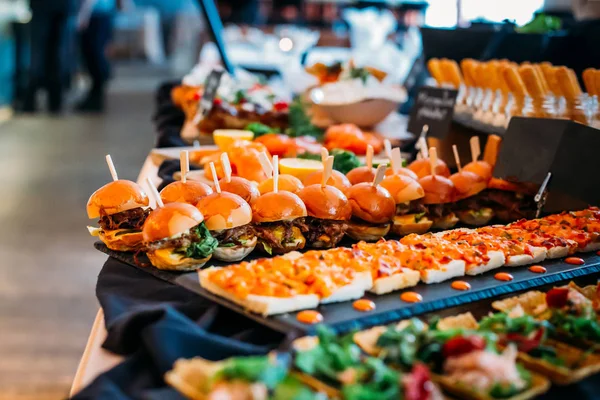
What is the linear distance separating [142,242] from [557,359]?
1137mm

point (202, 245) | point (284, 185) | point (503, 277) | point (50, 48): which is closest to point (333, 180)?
point (284, 185)

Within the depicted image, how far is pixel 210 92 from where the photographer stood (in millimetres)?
3990

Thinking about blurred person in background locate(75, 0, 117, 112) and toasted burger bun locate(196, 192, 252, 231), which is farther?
blurred person in background locate(75, 0, 117, 112)

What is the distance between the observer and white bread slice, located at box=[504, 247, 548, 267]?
74.4 inches

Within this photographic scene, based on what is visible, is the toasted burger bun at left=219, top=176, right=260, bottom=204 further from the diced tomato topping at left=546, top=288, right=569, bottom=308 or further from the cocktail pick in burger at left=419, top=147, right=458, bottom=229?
the diced tomato topping at left=546, top=288, right=569, bottom=308

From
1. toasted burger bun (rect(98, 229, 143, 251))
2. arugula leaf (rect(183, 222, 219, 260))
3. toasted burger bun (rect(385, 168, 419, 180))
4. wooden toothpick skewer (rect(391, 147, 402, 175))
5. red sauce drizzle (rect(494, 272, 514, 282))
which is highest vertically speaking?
wooden toothpick skewer (rect(391, 147, 402, 175))

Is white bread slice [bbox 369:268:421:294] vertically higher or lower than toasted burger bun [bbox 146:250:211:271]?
higher

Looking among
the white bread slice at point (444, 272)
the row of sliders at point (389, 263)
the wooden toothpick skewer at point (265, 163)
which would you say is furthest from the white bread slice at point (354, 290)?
the wooden toothpick skewer at point (265, 163)

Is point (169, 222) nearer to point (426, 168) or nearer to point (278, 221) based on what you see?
point (278, 221)

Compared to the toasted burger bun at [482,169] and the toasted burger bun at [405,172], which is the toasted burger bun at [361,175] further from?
the toasted burger bun at [482,169]

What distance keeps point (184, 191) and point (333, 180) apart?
501 millimetres

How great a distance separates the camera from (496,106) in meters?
3.06

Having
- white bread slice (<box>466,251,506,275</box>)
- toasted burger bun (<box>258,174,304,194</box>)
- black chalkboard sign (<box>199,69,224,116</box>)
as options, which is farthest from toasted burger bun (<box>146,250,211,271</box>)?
black chalkboard sign (<box>199,69,224,116</box>)

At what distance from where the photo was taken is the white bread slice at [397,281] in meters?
1.69
